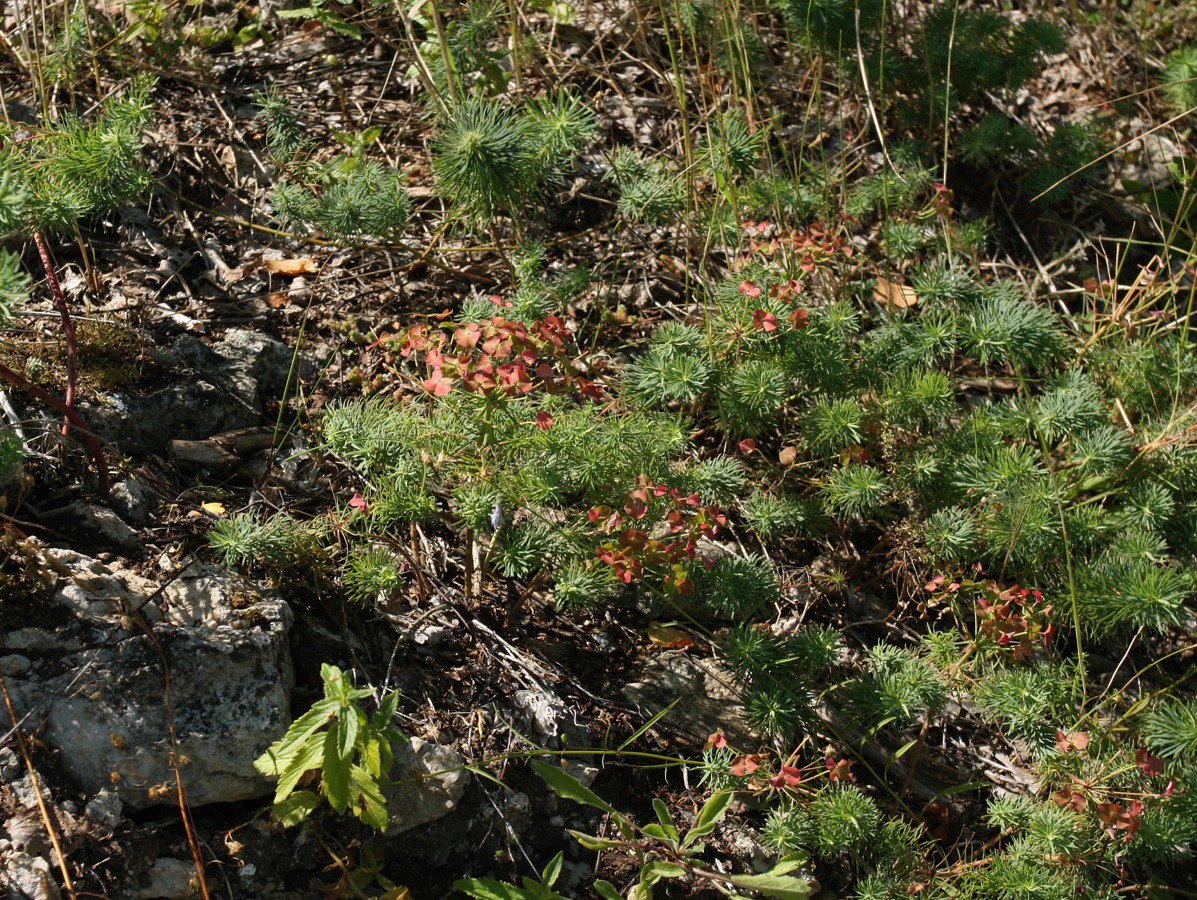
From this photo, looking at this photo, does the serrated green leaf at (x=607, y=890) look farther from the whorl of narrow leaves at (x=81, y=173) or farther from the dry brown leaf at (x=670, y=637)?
the whorl of narrow leaves at (x=81, y=173)

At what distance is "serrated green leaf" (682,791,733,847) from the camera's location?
2.28 meters

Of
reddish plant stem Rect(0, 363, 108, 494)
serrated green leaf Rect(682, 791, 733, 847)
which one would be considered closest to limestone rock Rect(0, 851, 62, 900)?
reddish plant stem Rect(0, 363, 108, 494)

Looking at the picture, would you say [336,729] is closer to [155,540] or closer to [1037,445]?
[155,540]

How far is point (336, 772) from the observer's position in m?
2.04

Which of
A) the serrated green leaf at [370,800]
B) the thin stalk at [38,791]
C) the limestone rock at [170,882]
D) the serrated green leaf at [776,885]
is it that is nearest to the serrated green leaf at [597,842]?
the serrated green leaf at [776,885]

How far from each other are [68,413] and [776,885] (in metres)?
1.91

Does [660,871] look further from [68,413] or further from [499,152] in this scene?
[499,152]

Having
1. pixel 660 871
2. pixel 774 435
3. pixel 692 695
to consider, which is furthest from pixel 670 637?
pixel 774 435

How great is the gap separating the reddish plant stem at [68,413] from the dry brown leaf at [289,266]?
0.95m

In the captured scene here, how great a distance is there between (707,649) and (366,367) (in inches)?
53.0

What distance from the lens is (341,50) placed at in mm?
4082

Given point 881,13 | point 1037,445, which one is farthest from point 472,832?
point 881,13

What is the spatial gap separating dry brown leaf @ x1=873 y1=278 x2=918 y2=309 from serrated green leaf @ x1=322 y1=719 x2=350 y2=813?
2.35 metres

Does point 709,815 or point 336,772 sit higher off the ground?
point 336,772
